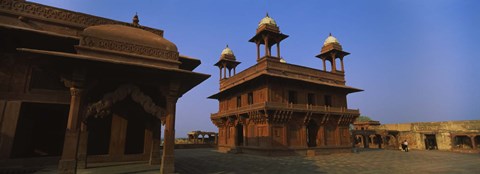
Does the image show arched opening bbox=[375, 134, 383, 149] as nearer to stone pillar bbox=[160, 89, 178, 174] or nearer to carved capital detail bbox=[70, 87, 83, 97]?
stone pillar bbox=[160, 89, 178, 174]

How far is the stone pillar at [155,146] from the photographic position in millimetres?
10312

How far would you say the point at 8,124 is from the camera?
8914 mm

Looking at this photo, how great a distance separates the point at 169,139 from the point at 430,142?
3646cm

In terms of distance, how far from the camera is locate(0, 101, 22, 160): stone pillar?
8758 mm

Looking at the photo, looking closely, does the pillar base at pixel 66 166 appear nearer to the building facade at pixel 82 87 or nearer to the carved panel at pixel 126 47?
the building facade at pixel 82 87

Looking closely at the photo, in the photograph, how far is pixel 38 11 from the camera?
10.1 meters

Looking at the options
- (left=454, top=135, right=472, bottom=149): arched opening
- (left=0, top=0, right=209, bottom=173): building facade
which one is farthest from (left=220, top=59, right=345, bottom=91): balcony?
(left=454, top=135, right=472, bottom=149): arched opening

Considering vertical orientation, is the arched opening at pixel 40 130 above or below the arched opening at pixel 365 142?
above

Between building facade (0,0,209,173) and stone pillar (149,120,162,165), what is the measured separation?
40 mm

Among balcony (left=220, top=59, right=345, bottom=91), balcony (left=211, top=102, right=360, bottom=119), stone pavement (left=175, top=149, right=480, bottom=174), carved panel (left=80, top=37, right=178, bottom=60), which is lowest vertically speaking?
stone pavement (left=175, top=149, right=480, bottom=174)

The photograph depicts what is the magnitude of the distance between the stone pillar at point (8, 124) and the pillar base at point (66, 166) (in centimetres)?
414

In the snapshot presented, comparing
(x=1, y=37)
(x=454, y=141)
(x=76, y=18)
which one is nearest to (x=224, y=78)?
(x=76, y=18)

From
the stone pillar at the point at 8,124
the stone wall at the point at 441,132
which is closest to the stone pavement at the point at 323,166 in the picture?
the stone pillar at the point at 8,124

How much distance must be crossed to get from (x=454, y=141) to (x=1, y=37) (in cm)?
3798
